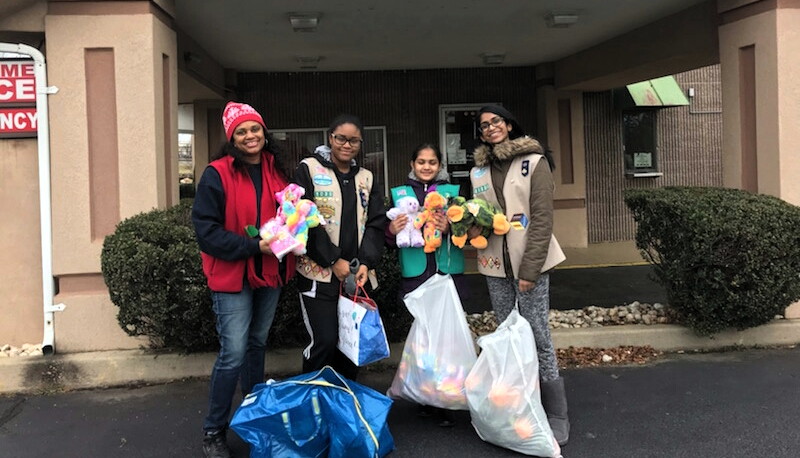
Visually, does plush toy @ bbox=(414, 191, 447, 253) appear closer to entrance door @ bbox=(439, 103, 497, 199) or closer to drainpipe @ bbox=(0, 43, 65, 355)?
drainpipe @ bbox=(0, 43, 65, 355)

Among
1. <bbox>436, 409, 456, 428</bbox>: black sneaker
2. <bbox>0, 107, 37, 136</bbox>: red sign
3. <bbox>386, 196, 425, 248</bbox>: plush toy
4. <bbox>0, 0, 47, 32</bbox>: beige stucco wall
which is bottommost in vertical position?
<bbox>436, 409, 456, 428</bbox>: black sneaker

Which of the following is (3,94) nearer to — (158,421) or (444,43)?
(158,421)

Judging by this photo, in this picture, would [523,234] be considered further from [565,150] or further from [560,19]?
[565,150]

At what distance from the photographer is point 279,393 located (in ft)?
9.11

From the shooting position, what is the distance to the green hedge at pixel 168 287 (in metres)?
3.70

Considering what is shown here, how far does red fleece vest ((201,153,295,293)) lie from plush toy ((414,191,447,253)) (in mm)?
835

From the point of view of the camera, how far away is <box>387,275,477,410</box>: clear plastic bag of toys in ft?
10.1

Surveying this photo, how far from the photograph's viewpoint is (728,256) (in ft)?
13.8

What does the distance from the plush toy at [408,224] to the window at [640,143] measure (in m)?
7.88

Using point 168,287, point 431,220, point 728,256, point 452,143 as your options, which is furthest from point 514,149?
point 452,143

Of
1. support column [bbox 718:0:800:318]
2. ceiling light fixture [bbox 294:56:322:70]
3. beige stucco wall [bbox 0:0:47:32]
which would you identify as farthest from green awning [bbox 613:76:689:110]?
beige stucco wall [bbox 0:0:47:32]

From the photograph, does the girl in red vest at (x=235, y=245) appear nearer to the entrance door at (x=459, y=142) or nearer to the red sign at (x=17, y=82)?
the red sign at (x=17, y=82)

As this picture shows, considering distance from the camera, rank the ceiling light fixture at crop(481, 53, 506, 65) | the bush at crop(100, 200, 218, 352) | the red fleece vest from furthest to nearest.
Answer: the ceiling light fixture at crop(481, 53, 506, 65) → the bush at crop(100, 200, 218, 352) → the red fleece vest

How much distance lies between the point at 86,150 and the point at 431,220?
284 centimetres
